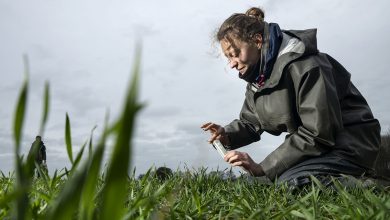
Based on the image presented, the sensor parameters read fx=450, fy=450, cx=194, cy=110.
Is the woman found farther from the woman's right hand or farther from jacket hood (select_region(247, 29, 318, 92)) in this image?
the woman's right hand

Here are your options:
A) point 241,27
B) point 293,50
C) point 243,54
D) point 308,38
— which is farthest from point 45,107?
point 241,27

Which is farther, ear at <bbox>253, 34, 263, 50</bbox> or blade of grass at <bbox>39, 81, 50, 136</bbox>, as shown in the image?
ear at <bbox>253, 34, 263, 50</bbox>

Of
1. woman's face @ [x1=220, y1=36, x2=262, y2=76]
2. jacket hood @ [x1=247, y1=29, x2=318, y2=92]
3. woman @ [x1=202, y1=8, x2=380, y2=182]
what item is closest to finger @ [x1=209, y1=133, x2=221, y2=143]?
woman @ [x1=202, y1=8, x2=380, y2=182]

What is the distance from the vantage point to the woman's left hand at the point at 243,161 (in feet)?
10.6

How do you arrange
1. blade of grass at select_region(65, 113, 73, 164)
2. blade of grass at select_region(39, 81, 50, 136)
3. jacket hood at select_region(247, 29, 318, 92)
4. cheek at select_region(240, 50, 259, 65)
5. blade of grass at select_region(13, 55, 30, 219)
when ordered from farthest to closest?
1. cheek at select_region(240, 50, 259, 65)
2. jacket hood at select_region(247, 29, 318, 92)
3. blade of grass at select_region(65, 113, 73, 164)
4. blade of grass at select_region(39, 81, 50, 136)
5. blade of grass at select_region(13, 55, 30, 219)

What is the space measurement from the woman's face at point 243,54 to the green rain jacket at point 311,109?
0.23 m

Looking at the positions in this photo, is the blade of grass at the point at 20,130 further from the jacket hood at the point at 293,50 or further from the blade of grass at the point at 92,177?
the jacket hood at the point at 293,50

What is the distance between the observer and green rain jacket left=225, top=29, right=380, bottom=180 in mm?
3242

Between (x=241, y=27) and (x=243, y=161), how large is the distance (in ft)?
4.17

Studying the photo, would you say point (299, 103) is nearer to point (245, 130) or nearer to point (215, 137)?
point (215, 137)

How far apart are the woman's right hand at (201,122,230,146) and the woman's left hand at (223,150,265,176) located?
0.83 meters

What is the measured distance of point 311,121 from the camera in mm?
3236

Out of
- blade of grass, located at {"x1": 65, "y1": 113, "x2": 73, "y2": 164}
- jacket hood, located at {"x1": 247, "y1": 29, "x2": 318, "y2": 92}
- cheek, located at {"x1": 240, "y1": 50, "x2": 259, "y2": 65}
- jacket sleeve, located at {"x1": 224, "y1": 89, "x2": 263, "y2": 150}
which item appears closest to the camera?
blade of grass, located at {"x1": 65, "y1": 113, "x2": 73, "y2": 164}

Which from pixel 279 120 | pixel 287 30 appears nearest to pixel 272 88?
pixel 279 120
